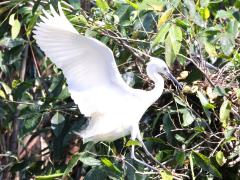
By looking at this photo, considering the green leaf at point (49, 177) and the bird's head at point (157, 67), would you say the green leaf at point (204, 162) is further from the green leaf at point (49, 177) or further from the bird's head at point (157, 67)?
the green leaf at point (49, 177)

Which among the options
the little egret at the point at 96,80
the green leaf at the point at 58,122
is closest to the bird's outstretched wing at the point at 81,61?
the little egret at the point at 96,80

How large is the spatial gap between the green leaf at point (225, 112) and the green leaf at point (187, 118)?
0.44 feet

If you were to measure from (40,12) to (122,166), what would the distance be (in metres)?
0.77

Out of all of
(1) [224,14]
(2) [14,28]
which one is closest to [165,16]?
(1) [224,14]

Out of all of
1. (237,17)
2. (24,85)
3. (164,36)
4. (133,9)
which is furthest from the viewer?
(24,85)

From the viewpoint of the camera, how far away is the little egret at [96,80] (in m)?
2.97

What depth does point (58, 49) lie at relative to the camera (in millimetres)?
3039

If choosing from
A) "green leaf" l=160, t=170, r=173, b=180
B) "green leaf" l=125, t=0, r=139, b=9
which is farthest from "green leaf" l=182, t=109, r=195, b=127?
"green leaf" l=125, t=0, r=139, b=9

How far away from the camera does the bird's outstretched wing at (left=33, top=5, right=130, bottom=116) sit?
9.69ft

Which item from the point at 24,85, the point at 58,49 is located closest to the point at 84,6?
the point at 24,85

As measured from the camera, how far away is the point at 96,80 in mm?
3121

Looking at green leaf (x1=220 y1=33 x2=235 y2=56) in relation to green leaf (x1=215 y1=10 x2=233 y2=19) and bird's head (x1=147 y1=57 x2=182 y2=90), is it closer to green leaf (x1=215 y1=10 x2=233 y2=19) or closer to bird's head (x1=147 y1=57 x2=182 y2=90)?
green leaf (x1=215 y1=10 x2=233 y2=19)

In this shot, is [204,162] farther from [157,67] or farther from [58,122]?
[58,122]

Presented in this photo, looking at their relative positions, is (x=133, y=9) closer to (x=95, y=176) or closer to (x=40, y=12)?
(x=40, y=12)
